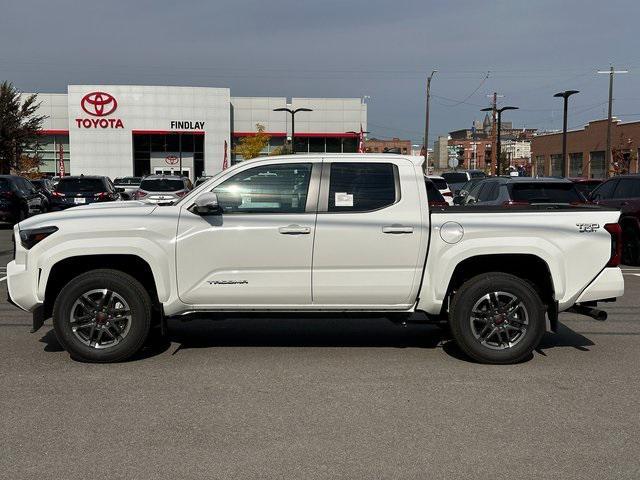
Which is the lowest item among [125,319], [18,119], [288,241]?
[125,319]

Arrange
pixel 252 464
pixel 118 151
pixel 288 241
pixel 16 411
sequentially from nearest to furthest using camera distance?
pixel 252 464 → pixel 16 411 → pixel 288 241 → pixel 118 151

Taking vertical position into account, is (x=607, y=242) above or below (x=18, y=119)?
below

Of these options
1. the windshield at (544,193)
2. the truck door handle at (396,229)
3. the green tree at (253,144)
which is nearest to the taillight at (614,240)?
the truck door handle at (396,229)

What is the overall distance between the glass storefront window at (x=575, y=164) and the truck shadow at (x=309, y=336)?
58497 mm

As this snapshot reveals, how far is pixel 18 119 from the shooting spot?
47.3m

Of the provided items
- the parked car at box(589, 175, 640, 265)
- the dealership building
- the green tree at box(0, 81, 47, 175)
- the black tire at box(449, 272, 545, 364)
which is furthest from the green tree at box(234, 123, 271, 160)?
the black tire at box(449, 272, 545, 364)

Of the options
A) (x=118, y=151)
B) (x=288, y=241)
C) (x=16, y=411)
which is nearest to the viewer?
(x=16, y=411)

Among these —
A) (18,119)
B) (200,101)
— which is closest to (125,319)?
(18,119)

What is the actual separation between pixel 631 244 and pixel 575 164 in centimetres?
5350

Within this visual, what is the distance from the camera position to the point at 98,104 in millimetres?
Result: 64062

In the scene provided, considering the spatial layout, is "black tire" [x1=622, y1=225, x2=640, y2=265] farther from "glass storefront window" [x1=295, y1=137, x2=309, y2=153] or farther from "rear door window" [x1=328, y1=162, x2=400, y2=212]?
"glass storefront window" [x1=295, y1=137, x2=309, y2=153]

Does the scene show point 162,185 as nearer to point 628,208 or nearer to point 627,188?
point 627,188

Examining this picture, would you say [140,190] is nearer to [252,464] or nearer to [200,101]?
[252,464]

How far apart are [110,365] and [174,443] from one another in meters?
2.14
